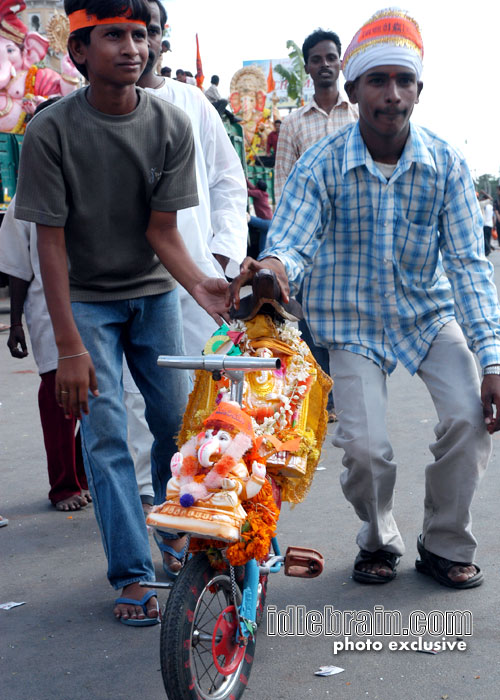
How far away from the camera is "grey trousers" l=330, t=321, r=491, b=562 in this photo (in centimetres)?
357

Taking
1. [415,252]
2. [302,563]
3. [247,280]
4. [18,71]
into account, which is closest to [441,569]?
[302,563]

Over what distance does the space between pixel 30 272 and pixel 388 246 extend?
6.37 ft

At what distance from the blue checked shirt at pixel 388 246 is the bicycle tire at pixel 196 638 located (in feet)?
4.32

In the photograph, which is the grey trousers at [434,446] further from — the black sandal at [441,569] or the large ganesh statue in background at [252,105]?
the large ganesh statue in background at [252,105]

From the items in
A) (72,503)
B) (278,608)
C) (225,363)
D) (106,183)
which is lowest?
(278,608)

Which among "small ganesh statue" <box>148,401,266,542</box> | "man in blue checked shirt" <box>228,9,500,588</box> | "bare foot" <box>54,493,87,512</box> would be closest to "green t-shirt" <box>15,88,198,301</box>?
"man in blue checked shirt" <box>228,9,500,588</box>

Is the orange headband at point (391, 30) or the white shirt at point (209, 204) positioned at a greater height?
the orange headband at point (391, 30)

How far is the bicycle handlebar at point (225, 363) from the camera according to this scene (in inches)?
105

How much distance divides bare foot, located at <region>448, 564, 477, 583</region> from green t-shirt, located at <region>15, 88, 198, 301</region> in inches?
63.7

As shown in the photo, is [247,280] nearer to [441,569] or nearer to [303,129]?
[441,569]

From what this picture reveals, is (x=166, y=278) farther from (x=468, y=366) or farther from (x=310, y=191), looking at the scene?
(x=468, y=366)

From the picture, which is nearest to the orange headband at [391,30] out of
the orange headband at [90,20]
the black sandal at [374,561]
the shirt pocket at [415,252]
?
the shirt pocket at [415,252]

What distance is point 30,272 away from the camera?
468cm

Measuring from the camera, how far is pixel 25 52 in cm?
1595
